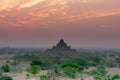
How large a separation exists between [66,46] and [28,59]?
210 feet

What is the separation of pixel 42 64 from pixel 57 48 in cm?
8888

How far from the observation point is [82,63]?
276ft

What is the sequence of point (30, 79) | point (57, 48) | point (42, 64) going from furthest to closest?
point (57, 48) → point (42, 64) → point (30, 79)

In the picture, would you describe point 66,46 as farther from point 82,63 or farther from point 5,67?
point 5,67

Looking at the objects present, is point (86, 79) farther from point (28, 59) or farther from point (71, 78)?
point (28, 59)

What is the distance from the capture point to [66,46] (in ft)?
568

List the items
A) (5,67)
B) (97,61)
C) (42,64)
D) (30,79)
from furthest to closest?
(97,61) < (42,64) < (5,67) < (30,79)

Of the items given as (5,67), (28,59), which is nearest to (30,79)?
(5,67)

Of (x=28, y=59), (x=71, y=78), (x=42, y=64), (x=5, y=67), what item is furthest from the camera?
(x=28, y=59)

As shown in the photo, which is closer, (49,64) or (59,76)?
(59,76)

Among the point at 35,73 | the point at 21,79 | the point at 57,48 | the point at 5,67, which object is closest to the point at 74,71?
the point at 35,73

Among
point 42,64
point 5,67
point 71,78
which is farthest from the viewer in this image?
point 42,64

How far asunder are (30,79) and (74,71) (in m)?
10.3

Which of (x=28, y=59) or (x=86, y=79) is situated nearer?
(x=86, y=79)
